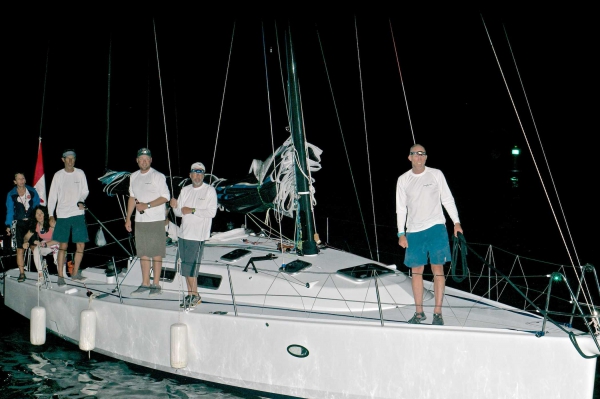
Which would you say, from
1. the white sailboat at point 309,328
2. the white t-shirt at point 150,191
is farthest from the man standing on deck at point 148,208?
the white sailboat at point 309,328

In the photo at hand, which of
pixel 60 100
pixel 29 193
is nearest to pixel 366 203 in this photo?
pixel 29 193

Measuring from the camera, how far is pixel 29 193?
9086 millimetres

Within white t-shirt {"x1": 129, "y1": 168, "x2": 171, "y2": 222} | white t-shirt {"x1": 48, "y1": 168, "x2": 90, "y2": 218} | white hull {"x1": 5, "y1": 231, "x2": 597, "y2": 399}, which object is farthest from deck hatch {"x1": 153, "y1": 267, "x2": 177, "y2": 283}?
white t-shirt {"x1": 48, "y1": 168, "x2": 90, "y2": 218}

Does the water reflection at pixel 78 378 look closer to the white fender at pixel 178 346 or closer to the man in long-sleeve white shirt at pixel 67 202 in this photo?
the white fender at pixel 178 346

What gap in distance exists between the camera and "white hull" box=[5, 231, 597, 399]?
18.0 ft

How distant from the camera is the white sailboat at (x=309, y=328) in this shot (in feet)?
18.1

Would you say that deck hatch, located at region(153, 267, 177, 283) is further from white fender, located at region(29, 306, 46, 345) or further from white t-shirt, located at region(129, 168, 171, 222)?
white fender, located at region(29, 306, 46, 345)

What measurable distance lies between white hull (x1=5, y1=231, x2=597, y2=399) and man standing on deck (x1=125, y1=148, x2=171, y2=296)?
61cm

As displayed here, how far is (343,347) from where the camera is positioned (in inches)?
239

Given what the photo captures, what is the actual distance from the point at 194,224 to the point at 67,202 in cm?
211

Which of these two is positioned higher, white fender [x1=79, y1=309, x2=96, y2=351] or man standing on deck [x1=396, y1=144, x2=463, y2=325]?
man standing on deck [x1=396, y1=144, x2=463, y2=325]

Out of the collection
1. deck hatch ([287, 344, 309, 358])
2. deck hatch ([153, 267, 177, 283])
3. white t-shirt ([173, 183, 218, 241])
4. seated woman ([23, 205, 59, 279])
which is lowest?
deck hatch ([287, 344, 309, 358])

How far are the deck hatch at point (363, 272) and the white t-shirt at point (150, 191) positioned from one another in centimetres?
233

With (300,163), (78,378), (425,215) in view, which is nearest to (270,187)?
(300,163)
